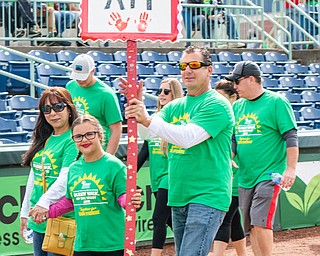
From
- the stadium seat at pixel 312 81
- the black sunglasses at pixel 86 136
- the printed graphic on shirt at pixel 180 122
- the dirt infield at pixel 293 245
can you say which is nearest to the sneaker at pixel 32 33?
the stadium seat at pixel 312 81

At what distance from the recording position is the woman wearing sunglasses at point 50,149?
5.99 m

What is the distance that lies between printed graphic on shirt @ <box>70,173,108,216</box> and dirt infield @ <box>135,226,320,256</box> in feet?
13.2

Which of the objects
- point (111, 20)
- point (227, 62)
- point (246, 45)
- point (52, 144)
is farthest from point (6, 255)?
point (246, 45)

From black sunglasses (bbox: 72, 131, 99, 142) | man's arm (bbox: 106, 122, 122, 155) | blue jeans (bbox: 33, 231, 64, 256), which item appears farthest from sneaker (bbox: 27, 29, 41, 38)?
black sunglasses (bbox: 72, 131, 99, 142)

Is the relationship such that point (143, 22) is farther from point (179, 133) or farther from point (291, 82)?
point (291, 82)

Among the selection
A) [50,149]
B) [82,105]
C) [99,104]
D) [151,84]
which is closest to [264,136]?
[99,104]

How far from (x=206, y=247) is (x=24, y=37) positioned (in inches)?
416

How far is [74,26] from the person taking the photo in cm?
1656

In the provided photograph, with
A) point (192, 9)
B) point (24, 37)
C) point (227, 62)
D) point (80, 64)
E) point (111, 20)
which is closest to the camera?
point (111, 20)

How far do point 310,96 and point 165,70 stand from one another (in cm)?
262

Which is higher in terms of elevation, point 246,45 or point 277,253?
point 246,45

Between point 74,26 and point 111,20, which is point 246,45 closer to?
point 74,26

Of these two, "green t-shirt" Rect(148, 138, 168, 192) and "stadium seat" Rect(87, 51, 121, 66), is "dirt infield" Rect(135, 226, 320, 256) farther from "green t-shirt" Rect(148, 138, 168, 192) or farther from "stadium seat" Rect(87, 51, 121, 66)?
"stadium seat" Rect(87, 51, 121, 66)

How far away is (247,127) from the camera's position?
295 inches
